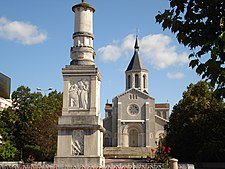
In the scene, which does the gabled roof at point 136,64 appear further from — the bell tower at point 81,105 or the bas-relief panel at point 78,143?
the bas-relief panel at point 78,143

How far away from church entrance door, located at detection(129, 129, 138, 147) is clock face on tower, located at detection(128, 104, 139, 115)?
3798 mm

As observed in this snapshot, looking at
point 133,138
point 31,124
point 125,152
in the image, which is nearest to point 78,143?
point 31,124

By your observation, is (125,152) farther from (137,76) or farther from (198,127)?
(198,127)

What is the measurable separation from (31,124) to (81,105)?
810 inches

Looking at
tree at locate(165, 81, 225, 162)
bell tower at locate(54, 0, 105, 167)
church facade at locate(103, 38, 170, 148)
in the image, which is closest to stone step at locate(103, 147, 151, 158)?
church facade at locate(103, 38, 170, 148)

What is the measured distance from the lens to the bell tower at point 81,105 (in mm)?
18531

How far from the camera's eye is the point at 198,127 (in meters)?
34.0

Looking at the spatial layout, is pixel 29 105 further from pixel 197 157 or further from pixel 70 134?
pixel 70 134

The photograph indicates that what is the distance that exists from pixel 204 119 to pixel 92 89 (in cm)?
1827

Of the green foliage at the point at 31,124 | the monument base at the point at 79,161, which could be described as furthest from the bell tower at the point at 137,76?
the monument base at the point at 79,161

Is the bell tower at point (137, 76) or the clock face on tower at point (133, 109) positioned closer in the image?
the clock face on tower at point (133, 109)

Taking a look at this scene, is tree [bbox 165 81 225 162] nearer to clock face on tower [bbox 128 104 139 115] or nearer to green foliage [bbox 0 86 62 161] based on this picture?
green foliage [bbox 0 86 62 161]

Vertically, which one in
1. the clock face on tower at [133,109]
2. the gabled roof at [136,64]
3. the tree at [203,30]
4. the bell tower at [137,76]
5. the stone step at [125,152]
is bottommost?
the stone step at [125,152]

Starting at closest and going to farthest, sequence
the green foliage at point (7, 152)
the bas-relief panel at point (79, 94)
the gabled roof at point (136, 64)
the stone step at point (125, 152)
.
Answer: the bas-relief panel at point (79, 94) → the green foliage at point (7, 152) → the stone step at point (125, 152) → the gabled roof at point (136, 64)
